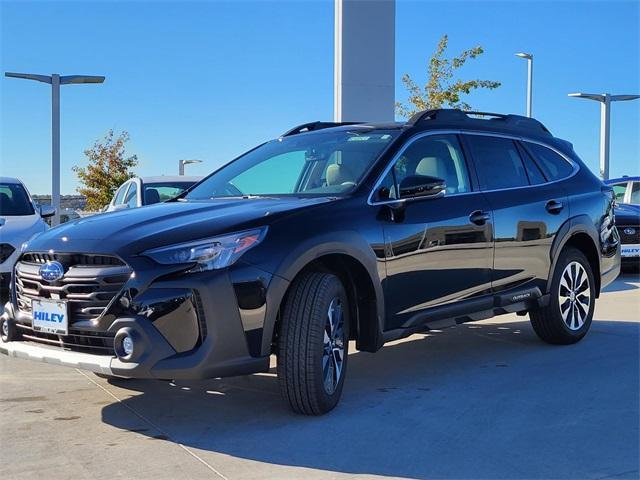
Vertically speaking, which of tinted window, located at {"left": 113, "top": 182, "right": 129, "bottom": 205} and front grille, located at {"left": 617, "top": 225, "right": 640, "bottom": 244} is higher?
tinted window, located at {"left": 113, "top": 182, "right": 129, "bottom": 205}

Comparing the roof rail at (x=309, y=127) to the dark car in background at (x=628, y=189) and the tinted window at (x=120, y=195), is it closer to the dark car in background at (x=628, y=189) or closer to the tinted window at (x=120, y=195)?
the tinted window at (x=120, y=195)

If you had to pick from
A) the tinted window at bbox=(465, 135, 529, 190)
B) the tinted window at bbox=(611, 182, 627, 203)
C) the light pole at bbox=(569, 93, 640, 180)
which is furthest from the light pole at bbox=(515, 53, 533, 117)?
the tinted window at bbox=(465, 135, 529, 190)

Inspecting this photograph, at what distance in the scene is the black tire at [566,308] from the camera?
20.6ft

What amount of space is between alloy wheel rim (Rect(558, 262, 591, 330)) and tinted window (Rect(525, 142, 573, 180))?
77 centimetres

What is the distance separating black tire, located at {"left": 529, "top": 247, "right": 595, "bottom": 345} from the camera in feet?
20.6

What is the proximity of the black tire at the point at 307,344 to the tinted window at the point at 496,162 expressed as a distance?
6.27 feet

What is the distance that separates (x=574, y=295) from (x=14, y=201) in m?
6.99

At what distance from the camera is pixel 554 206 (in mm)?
6180

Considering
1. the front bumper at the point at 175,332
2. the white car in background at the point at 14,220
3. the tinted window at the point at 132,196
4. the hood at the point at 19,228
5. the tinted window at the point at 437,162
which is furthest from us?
the tinted window at the point at 132,196

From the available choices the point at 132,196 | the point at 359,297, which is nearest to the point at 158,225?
the point at 359,297

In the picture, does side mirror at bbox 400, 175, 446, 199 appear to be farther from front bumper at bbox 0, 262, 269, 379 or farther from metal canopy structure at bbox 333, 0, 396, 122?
metal canopy structure at bbox 333, 0, 396, 122

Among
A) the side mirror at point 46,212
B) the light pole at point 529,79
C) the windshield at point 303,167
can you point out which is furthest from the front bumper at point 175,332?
the light pole at point 529,79

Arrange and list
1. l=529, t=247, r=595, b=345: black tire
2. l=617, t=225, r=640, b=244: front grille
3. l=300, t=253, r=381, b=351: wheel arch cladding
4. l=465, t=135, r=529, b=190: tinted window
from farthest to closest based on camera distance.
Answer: l=617, t=225, r=640, b=244: front grille, l=529, t=247, r=595, b=345: black tire, l=465, t=135, r=529, b=190: tinted window, l=300, t=253, r=381, b=351: wheel arch cladding

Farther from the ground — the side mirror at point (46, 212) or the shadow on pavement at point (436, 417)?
the side mirror at point (46, 212)
